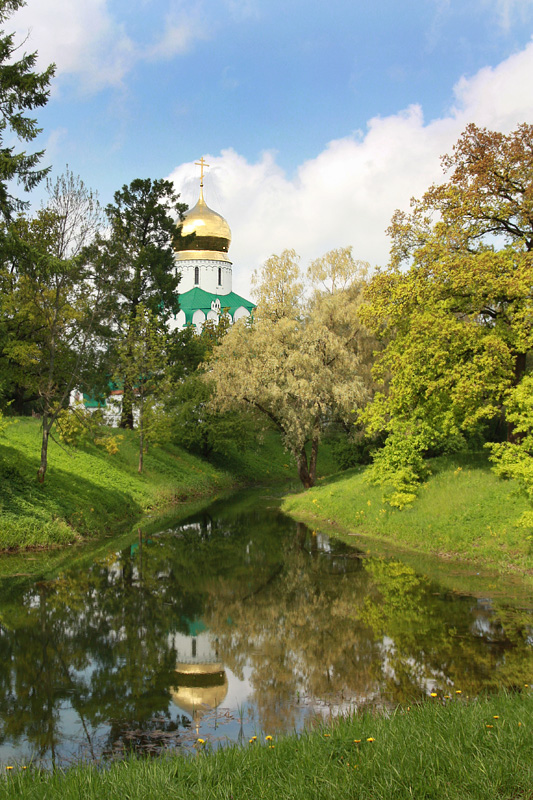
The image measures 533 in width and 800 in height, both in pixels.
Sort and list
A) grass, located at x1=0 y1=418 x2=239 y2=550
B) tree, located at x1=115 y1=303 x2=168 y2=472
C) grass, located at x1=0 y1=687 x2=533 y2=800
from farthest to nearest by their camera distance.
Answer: tree, located at x1=115 y1=303 x2=168 y2=472
grass, located at x1=0 y1=418 x2=239 y2=550
grass, located at x1=0 y1=687 x2=533 y2=800

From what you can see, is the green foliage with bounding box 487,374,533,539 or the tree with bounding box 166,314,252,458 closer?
the green foliage with bounding box 487,374,533,539

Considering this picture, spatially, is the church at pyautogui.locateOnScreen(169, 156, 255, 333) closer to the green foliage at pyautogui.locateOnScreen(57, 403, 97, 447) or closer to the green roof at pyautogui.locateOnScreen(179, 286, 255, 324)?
the green roof at pyautogui.locateOnScreen(179, 286, 255, 324)

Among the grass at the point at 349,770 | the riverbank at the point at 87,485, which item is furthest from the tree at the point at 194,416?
the grass at the point at 349,770

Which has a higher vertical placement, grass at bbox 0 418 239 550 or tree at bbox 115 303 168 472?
tree at bbox 115 303 168 472

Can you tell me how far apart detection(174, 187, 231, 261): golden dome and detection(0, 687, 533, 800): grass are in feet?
247

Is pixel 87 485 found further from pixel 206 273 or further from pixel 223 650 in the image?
pixel 206 273

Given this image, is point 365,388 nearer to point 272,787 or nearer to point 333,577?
point 333,577

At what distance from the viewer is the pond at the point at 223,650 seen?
7.74m

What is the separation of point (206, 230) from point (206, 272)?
19.4 feet

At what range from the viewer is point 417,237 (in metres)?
21.7

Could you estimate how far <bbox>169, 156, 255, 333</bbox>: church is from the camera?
80.1 meters

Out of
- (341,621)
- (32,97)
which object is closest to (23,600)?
(341,621)

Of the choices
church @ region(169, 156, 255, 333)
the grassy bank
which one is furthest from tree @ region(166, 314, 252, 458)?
church @ region(169, 156, 255, 333)

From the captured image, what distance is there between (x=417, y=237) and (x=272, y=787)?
18987mm
